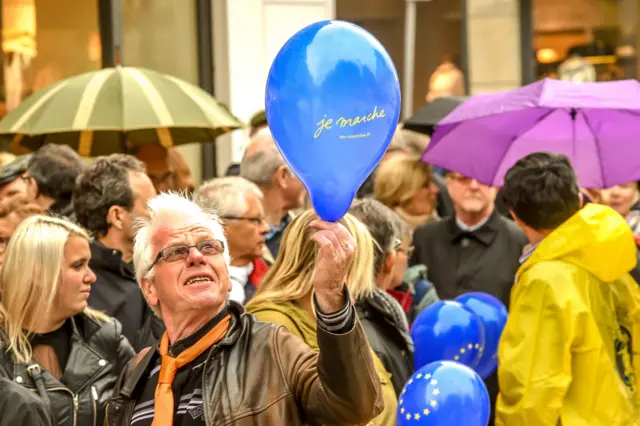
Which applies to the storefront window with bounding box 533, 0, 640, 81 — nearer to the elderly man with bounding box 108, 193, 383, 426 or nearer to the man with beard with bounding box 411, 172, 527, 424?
the man with beard with bounding box 411, 172, 527, 424

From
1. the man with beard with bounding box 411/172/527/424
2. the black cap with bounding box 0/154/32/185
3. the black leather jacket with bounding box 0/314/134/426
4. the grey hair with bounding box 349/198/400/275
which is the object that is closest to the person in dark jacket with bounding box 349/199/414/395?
the grey hair with bounding box 349/198/400/275

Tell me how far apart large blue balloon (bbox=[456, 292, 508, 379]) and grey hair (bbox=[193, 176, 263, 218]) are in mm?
1164

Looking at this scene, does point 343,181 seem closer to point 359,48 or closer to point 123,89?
point 359,48

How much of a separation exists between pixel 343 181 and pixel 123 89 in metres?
3.78

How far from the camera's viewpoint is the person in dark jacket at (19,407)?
4016mm

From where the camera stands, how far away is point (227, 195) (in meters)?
5.99

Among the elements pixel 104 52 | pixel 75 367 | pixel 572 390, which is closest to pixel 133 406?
pixel 75 367

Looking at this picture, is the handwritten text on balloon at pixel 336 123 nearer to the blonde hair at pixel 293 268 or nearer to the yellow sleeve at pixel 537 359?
the blonde hair at pixel 293 268

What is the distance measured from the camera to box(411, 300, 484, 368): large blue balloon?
18.0 feet

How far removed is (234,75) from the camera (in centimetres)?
1095

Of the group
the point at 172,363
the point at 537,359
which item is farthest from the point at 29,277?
the point at 537,359

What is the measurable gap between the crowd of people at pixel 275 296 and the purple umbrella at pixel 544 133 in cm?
31

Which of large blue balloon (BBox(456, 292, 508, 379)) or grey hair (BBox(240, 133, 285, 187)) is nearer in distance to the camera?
large blue balloon (BBox(456, 292, 508, 379))

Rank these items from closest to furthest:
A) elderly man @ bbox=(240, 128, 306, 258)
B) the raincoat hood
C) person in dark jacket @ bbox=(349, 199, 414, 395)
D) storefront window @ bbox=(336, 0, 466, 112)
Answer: person in dark jacket @ bbox=(349, 199, 414, 395) < the raincoat hood < elderly man @ bbox=(240, 128, 306, 258) < storefront window @ bbox=(336, 0, 466, 112)
